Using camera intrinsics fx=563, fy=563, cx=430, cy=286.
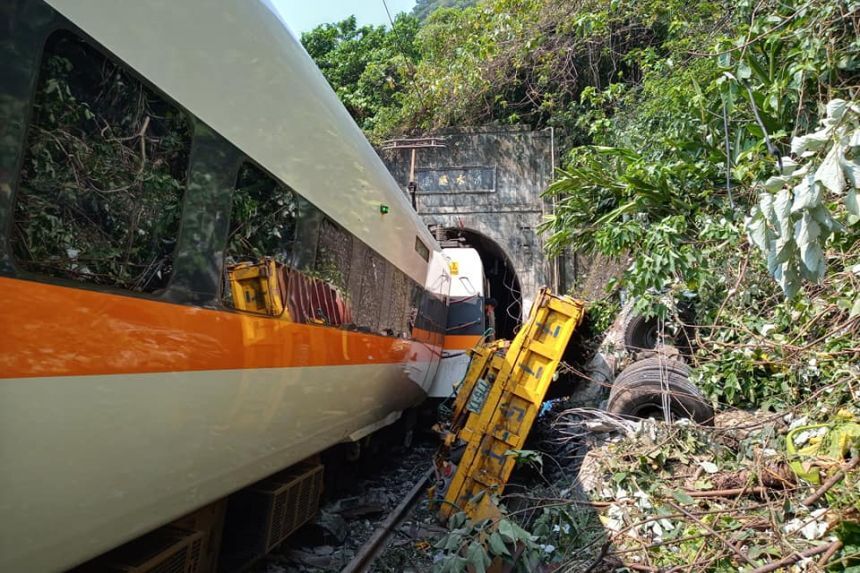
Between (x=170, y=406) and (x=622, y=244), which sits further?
(x=622, y=244)

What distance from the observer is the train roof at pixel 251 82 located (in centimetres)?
196

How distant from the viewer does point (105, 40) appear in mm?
1822

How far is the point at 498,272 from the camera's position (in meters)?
15.5

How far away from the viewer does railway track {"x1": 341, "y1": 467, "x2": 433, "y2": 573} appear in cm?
416

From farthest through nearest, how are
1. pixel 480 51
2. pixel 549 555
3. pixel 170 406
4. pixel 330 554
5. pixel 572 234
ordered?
pixel 480 51 → pixel 572 234 → pixel 330 554 → pixel 549 555 → pixel 170 406

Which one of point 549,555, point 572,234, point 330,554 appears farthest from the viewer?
Answer: point 572,234

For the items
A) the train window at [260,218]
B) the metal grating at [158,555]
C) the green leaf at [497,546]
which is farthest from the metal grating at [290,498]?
the train window at [260,218]

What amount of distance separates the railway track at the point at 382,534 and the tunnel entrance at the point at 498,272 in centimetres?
730

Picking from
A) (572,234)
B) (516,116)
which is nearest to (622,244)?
(572,234)

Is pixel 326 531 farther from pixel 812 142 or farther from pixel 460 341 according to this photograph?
pixel 460 341

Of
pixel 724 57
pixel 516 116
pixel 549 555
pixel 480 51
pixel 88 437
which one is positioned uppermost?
pixel 480 51

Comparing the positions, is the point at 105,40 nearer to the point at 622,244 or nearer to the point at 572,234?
the point at 622,244

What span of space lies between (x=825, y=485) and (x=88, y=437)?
125 inches

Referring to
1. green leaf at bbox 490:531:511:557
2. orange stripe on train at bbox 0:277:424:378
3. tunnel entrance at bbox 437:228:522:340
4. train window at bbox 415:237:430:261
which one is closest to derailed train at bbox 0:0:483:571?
orange stripe on train at bbox 0:277:424:378
